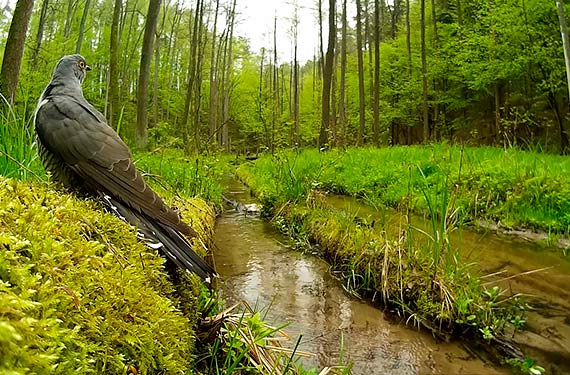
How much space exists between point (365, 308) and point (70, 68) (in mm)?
2643

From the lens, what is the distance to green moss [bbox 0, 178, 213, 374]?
1.97 ft

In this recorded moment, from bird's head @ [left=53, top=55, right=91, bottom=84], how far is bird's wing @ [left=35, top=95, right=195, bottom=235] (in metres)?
0.51

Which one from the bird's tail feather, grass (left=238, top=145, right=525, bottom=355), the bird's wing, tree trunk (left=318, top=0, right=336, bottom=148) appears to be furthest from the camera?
tree trunk (left=318, top=0, right=336, bottom=148)

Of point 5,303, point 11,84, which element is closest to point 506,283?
point 5,303

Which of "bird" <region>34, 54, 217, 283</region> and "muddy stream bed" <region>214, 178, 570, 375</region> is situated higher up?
"bird" <region>34, 54, 217, 283</region>

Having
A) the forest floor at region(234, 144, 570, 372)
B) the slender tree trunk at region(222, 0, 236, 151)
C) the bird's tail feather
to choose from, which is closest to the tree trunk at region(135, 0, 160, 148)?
the forest floor at region(234, 144, 570, 372)

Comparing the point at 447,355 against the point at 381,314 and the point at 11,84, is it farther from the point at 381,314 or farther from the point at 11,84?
the point at 11,84

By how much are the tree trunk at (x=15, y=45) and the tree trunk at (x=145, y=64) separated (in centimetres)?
457

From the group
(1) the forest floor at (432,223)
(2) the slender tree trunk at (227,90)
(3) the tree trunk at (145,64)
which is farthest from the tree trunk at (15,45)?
(2) the slender tree trunk at (227,90)

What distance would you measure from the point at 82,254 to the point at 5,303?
0.46 meters

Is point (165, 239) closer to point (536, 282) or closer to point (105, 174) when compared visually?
point (105, 174)

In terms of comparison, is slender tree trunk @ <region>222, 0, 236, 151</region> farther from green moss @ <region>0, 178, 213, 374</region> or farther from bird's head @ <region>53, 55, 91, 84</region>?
green moss @ <region>0, 178, 213, 374</region>

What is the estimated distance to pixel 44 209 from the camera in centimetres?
112

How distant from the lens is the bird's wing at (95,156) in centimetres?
158
